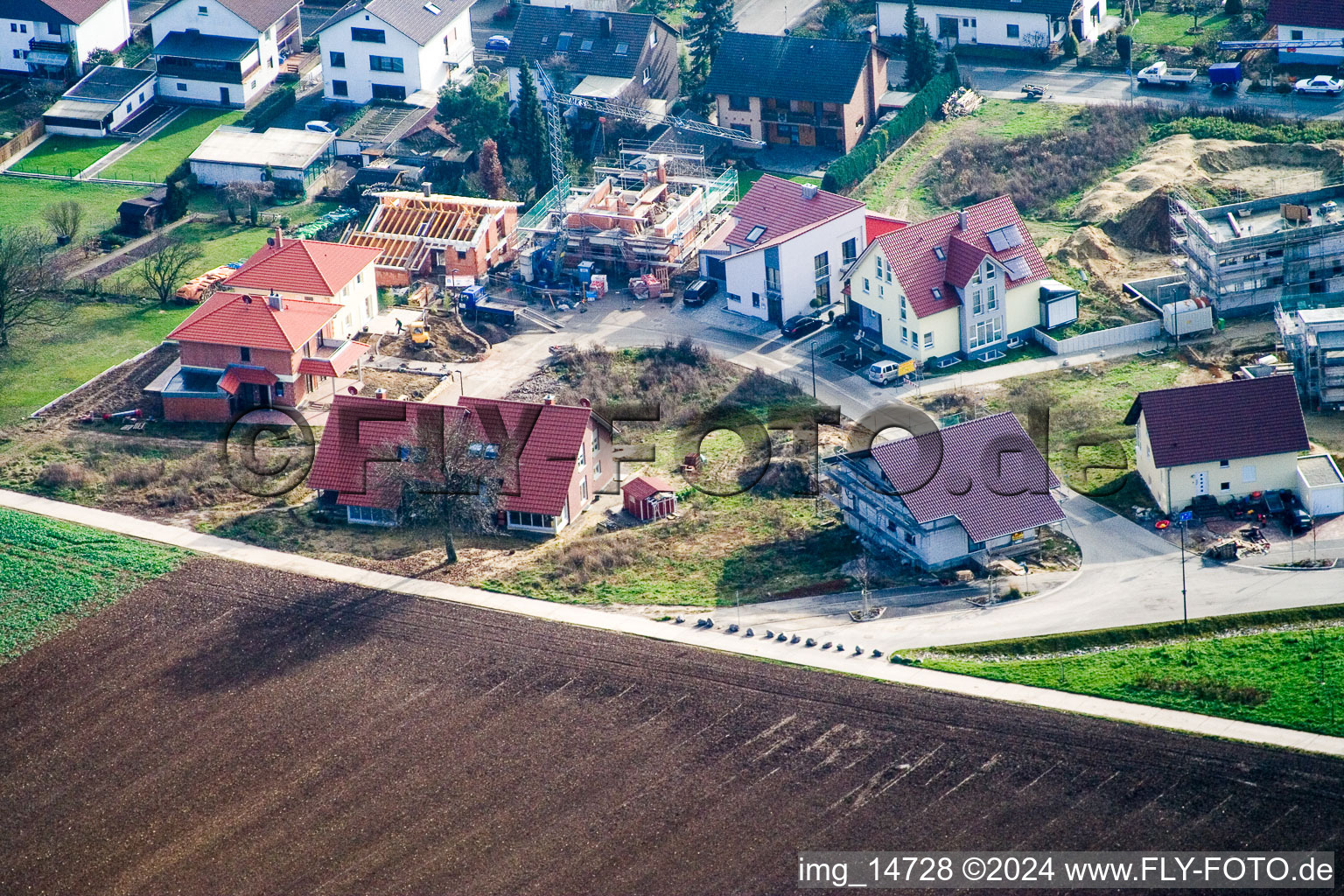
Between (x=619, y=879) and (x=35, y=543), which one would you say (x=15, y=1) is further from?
(x=619, y=879)

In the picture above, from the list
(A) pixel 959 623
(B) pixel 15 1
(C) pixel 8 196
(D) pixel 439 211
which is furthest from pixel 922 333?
(B) pixel 15 1

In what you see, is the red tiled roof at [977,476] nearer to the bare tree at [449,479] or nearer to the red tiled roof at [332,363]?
the bare tree at [449,479]

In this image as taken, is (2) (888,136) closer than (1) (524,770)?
No

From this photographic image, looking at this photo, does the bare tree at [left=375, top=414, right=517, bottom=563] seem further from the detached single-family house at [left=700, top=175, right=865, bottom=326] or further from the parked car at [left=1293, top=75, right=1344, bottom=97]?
the parked car at [left=1293, top=75, right=1344, bottom=97]

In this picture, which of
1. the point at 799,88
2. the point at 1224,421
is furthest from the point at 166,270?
the point at 1224,421

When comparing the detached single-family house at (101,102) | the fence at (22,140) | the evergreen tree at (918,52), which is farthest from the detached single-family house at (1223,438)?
the fence at (22,140)

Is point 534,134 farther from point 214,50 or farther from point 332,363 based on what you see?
point 332,363
